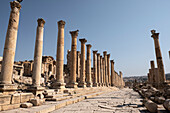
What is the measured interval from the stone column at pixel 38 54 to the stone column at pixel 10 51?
Answer: 2.68m

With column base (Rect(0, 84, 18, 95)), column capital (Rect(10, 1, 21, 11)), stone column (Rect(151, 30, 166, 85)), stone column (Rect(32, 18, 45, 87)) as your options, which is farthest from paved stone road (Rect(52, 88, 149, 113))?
stone column (Rect(151, 30, 166, 85))

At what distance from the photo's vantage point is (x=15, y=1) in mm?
8117

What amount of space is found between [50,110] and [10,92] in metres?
2.45

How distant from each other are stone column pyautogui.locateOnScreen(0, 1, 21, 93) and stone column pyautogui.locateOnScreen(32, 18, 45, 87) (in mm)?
2676

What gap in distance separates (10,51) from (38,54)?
317cm

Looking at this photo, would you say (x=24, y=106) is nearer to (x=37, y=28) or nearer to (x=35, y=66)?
(x=35, y=66)

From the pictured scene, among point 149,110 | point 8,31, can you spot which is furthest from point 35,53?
point 149,110

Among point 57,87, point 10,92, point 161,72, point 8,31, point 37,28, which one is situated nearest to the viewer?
point 10,92

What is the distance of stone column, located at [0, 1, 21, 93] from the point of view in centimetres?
691

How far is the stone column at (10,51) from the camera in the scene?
22.7 feet

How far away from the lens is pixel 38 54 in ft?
Answer: 34.8

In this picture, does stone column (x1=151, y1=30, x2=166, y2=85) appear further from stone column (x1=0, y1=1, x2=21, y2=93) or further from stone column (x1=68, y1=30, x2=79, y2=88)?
stone column (x1=0, y1=1, x2=21, y2=93)

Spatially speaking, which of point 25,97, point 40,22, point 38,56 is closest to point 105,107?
point 25,97

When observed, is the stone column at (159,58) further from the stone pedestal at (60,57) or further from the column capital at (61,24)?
the column capital at (61,24)
